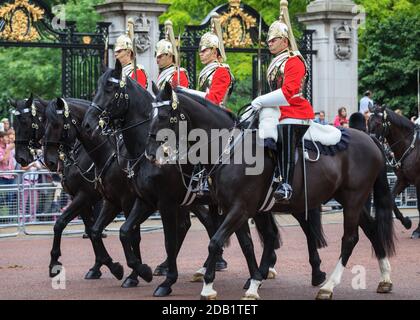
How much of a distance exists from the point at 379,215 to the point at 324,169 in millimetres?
861

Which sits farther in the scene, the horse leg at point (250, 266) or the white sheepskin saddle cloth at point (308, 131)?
the white sheepskin saddle cloth at point (308, 131)

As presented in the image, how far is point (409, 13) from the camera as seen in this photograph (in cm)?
3042

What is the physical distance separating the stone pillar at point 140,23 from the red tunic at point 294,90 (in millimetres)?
9673

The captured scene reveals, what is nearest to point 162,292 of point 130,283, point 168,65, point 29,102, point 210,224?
point 130,283

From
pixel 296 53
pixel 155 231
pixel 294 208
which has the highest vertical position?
pixel 296 53

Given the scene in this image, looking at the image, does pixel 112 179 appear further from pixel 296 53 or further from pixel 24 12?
pixel 24 12

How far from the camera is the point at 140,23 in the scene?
2019 cm

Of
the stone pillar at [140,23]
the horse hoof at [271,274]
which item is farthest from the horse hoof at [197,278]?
the stone pillar at [140,23]

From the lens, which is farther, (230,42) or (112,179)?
(230,42)

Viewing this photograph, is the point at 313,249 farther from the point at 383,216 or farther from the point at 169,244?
the point at 169,244

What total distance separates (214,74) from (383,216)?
2.52 meters

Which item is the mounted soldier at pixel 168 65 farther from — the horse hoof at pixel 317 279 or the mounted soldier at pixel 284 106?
the horse hoof at pixel 317 279

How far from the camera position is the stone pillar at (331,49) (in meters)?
22.5
